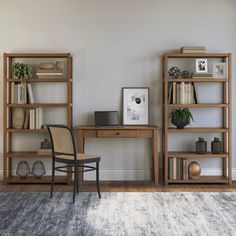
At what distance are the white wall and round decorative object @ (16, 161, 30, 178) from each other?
3.20 ft

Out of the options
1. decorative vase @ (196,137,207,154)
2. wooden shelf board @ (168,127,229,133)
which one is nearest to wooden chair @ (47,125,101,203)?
wooden shelf board @ (168,127,229,133)

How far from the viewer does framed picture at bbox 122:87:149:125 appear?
563cm

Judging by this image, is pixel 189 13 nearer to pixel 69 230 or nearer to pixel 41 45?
pixel 41 45

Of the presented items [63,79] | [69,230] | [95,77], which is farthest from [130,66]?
[69,230]

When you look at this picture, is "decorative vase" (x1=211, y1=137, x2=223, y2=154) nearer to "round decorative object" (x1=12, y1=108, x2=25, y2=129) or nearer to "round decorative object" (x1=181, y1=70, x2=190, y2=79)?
"round decorative object" (x1=181, y1=70, x2=190, y2=79)

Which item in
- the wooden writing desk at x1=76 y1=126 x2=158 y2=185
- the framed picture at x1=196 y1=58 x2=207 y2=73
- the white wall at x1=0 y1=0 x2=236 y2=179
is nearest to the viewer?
the wooden writing desk at x1=76 y1=126 x2=158 y2=185

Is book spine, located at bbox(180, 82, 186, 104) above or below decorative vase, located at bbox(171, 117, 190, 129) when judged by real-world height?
above

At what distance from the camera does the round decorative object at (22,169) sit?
5484mm

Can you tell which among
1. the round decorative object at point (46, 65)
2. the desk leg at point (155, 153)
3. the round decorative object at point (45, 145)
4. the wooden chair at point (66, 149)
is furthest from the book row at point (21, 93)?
the desk leg at point (155, 153)

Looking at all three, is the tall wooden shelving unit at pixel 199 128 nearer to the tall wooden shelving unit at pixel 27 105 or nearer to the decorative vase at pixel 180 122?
the decorative vase at pixel 180 122

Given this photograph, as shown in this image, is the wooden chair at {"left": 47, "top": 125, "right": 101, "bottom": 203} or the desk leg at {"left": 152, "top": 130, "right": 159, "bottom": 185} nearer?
the wooden chair at {"left": 47, "top": 125, "right": 101, "bottom": 203}

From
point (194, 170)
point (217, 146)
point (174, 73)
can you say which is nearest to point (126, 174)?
point (194, 170)

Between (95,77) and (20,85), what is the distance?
106 cm

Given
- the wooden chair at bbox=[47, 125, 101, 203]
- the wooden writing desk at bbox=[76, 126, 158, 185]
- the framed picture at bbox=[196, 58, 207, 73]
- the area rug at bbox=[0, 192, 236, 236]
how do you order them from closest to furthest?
the area rug at bbox=[0, 192, 236, 236] → the wooden chair at bbox=[47, 125, 101, 203] → the wooden writing desk at bbox=[76, 126, 158, 185] → the framed picture at bbox=[196, 58, 207, 73]
